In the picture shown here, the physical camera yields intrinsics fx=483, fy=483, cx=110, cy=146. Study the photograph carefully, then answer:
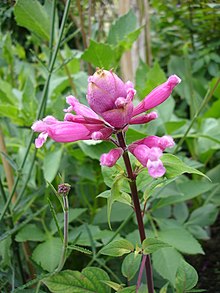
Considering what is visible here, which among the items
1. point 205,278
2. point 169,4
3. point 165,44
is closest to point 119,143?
point 205,278

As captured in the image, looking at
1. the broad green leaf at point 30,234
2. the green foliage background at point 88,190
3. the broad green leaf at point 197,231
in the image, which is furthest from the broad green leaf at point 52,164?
the broad green leaf at point 197,231

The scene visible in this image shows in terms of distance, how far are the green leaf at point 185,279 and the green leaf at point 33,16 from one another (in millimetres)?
615

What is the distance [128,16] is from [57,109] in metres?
0.33

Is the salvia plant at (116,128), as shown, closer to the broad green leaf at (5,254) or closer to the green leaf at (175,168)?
the green leaf at (175,168)

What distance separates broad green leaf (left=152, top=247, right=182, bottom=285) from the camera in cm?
88

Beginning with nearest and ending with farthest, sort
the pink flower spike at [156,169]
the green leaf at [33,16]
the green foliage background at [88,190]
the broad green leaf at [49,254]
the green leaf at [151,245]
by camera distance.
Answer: the pink flower spike at [156,169] < the green leaf at [151,245] < the green foliage background at [88,190] < the broad green leaf at [49,254] < the green leaf at [33,16]

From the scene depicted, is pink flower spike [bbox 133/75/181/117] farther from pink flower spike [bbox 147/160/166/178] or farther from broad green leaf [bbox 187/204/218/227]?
broad green leaf [bbox 187/204/218/227]

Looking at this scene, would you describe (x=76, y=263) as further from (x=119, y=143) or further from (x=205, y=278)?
(x=119, y=143)

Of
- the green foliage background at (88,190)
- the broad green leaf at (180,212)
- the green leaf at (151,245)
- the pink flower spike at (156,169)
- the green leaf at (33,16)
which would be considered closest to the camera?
the pink flower spike at (156,169)

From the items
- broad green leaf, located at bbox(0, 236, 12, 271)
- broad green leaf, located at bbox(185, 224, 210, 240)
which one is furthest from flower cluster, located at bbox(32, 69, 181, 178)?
broad green leaf, located at bbox(185, 224, 210, 240)

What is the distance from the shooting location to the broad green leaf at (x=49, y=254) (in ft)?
2.82

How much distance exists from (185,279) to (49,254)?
0.31 m

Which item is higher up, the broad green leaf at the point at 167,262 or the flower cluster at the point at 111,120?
the flower cluster at the point at 111,120

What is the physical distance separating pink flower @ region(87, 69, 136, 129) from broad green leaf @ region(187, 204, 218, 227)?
2.05 feet
